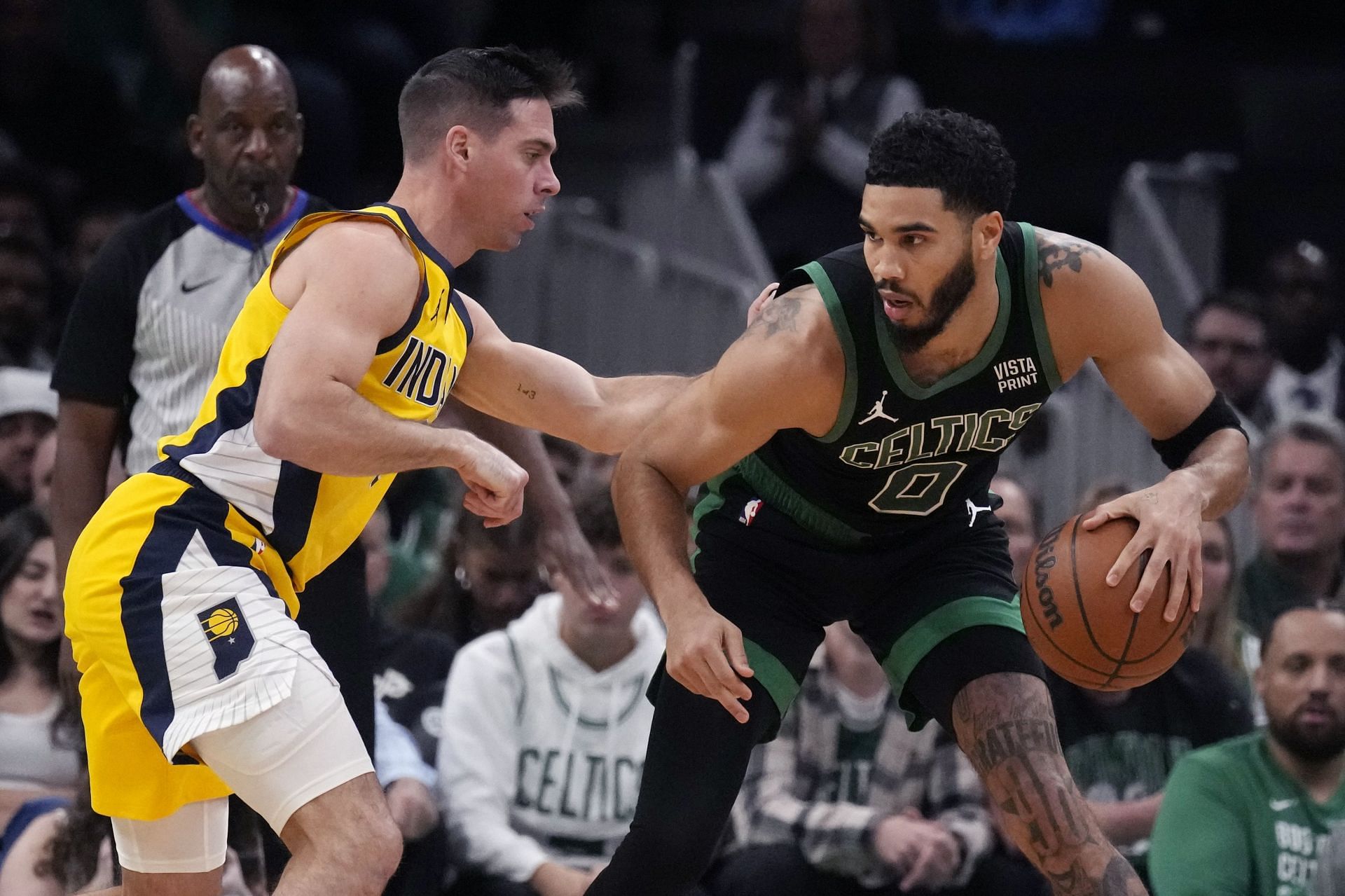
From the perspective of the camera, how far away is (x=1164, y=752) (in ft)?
20.9

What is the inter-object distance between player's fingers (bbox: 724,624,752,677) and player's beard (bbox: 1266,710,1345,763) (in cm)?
246

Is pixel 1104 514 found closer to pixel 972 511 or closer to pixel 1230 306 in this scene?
pixel 972 511

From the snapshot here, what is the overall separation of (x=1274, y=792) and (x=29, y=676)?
393cm

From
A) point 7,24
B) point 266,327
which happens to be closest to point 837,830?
point 266,327

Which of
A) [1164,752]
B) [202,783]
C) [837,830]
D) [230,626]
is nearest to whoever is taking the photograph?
[230,626]

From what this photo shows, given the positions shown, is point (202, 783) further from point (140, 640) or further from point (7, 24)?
point (7, 24)

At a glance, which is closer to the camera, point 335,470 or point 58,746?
point 335,470

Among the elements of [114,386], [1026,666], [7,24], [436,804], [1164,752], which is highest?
[7,24]

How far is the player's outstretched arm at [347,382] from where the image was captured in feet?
12.4

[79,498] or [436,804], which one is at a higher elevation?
[79,498]

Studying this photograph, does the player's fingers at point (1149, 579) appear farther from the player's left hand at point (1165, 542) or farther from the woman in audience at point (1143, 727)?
the woman in audience at point (1143, 727)

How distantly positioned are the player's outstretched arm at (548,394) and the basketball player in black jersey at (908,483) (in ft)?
1.10

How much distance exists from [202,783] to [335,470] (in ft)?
2.71

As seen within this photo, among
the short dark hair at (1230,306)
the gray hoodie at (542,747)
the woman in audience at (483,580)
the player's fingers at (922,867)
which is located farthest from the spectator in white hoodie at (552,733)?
the short dark hair at (1230,306)
